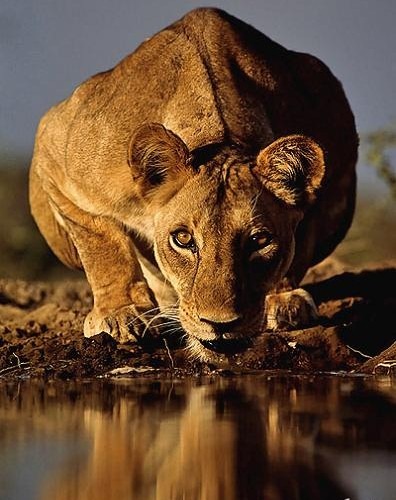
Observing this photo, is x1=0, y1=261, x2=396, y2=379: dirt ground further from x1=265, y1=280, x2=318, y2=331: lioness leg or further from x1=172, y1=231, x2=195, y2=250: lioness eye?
x1=172, y1=231, x2=195, y2=250: lioness eye

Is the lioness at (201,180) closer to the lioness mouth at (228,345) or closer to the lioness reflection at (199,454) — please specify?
the lioness mouth at (228,345)

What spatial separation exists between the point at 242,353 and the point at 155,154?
1.01 metres

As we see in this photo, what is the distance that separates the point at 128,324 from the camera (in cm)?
653

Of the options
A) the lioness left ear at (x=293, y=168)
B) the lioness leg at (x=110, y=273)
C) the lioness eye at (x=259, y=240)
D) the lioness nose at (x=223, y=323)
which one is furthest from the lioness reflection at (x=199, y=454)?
the lioness leg at (x=110, y=273)

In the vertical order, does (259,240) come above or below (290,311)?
above

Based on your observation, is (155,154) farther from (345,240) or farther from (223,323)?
(345,240)

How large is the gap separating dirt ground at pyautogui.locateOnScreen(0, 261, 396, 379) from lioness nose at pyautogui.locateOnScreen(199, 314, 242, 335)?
0.37m

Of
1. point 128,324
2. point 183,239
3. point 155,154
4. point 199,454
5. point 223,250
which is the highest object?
point 155,154

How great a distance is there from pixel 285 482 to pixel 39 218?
5.35 metres

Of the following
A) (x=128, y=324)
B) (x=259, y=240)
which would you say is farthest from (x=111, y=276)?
(x=259, y=240)

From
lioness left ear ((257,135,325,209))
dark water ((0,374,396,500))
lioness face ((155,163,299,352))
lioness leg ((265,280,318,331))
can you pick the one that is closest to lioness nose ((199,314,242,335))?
lioness face ((155,163,299,352))

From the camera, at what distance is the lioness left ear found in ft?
19.2

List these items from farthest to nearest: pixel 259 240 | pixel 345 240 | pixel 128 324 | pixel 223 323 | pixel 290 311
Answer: pixel 345 240 < pixel 290 311 < pixel 128 324 < pixel 259 240 < pixel 223 323

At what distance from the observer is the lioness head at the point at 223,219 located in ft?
17.9
